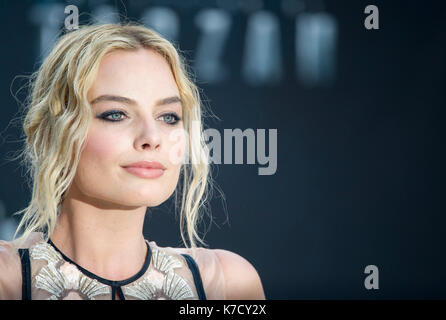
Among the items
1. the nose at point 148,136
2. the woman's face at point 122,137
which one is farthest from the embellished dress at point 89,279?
the nose at point 148,136

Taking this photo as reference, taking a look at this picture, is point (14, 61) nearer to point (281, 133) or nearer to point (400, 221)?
point (281, 133)

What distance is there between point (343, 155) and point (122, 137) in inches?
49.3

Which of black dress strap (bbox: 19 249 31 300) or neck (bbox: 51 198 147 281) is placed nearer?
black dress strap (bbox: 19 249 31 300)

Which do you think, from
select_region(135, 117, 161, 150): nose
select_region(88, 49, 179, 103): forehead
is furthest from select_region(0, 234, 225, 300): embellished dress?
select_region(88, 49, 179, 103): forehead

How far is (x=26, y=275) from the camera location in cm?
175

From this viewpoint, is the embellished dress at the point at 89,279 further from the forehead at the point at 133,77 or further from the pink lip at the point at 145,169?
the forehead at the point at 133,77

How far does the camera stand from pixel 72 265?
5.97 feet

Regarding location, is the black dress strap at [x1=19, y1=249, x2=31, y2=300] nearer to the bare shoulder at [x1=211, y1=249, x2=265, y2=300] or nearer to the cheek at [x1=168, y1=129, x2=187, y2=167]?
the cheek at [x1=168, y1=129, x2=187, y2=167]

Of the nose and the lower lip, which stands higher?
the nose

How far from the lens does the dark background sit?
2.68m

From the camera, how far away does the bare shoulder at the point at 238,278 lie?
2.07 meters

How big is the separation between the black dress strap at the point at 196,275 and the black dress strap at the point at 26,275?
513 millimetres

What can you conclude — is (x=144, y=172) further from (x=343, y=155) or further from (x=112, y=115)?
(x=343, y=155)
